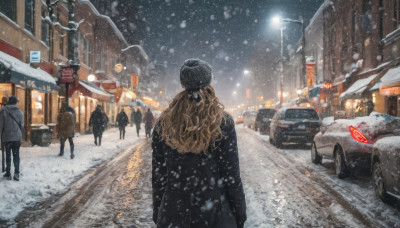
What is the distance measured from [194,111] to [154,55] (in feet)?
323

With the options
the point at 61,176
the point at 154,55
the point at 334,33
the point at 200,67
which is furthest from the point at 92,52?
the point at 154,55

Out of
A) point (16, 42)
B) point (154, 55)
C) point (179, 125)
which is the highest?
point (154, 55)

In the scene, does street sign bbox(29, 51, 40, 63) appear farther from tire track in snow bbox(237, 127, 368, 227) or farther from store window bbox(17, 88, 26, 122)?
tire track in snow bbox(237, 127, 368, 227)

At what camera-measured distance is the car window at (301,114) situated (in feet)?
50.3

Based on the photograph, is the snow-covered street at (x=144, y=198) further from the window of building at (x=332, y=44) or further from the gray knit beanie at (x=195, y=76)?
the window of building at (x=332, y=44)

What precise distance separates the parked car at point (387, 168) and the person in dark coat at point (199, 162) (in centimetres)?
405

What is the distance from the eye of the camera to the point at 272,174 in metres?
8.79

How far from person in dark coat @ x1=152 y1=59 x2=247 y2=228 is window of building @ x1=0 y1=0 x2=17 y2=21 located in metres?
14.2

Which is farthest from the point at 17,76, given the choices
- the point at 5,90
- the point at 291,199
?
the point at 291,199

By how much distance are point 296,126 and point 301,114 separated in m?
0.90

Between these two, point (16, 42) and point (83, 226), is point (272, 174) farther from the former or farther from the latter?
point (16, 42)

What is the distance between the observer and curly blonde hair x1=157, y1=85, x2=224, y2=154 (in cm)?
223

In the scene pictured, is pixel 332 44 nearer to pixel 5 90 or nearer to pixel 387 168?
pixel 5 90

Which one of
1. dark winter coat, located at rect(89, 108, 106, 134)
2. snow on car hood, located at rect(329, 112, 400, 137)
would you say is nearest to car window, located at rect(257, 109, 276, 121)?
dark winter coat, located at rect(89, 108, 106, 134)
